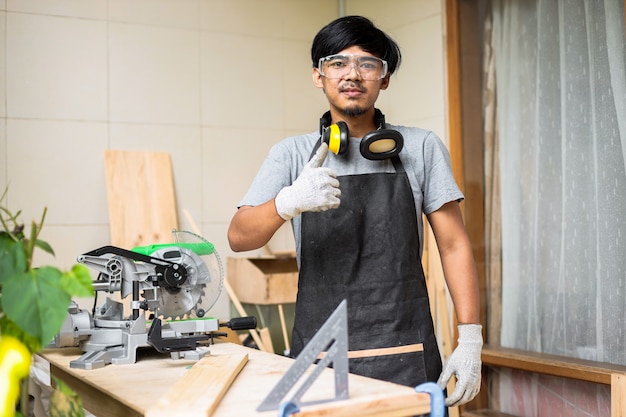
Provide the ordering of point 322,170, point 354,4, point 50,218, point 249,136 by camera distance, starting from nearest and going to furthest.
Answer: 1. point 322,170
2. point 50,218
3. point 249,136
4. point 354,4

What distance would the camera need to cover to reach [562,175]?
127 inches

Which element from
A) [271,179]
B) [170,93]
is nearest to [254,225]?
[271,179]

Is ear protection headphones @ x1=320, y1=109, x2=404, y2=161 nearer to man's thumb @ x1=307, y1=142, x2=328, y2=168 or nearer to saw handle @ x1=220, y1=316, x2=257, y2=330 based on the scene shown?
man's thumb @ x1=307, y1=142, x2=328, y2=168

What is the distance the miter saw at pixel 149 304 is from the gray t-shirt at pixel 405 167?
30 cm

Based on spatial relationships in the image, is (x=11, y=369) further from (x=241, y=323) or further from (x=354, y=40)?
(x=354, y=40)

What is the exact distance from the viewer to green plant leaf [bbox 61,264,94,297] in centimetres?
109

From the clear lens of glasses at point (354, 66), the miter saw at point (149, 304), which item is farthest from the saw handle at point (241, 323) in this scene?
the clear lens of glasses at point (354, 66)

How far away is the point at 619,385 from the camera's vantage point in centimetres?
277

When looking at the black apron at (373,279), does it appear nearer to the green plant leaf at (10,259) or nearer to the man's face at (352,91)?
the man's face at (352,91)

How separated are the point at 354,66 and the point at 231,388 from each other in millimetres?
1076

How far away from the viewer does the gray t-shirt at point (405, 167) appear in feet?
7.26

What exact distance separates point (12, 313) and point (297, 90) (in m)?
3.46

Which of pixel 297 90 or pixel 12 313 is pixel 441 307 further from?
pixel 12 313

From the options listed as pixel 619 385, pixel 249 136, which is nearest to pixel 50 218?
pixel 249 136
